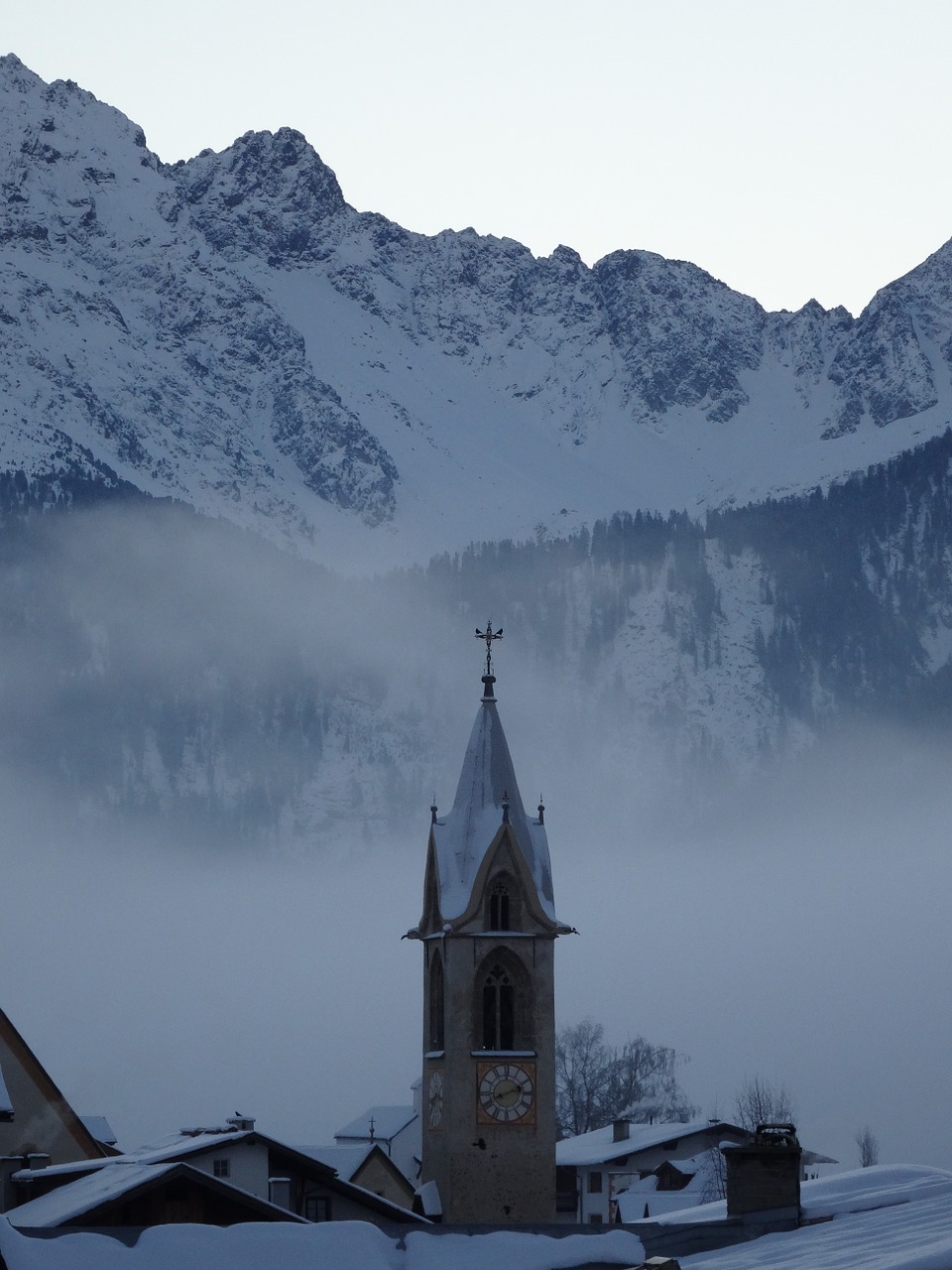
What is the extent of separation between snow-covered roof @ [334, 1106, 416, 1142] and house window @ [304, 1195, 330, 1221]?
293 ft

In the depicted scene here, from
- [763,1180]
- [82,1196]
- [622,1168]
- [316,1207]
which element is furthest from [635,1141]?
[763,1180]

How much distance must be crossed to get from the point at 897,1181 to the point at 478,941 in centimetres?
3848

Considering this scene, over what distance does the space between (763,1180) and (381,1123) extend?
4657 inches

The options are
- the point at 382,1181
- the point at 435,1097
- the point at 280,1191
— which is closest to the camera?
the point at 280,1191

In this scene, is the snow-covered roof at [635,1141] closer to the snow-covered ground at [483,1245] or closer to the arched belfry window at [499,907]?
the arched belfry window at [499,907]

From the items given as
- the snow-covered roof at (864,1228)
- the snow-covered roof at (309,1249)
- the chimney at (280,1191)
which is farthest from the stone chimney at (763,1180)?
the chimney at (280,1191)

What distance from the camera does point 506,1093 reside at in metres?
76.1

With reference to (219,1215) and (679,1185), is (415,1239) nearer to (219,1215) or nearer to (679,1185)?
(219,1215)

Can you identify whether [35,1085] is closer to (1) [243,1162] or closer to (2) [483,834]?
(1) [243,1162]

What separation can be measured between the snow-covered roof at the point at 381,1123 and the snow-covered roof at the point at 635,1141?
14.4 m

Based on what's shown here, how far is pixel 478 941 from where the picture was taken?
7712 cm

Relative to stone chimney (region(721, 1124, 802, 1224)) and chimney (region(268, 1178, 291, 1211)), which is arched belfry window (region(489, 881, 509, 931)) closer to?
chimney (region(268, 1178, 291, 1211))

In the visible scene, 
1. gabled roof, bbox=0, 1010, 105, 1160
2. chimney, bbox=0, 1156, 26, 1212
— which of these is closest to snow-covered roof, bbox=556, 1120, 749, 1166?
gabled roof, bbox=0, 1010, 105, 1160

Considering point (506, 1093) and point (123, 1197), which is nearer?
point (123, 1197)
